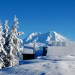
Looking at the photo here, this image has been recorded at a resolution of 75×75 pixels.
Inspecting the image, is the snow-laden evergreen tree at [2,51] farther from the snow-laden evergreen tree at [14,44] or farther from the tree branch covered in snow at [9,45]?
the snow-laden evergreen tree at [14,44]

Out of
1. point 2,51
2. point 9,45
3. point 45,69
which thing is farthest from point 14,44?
point 45,69

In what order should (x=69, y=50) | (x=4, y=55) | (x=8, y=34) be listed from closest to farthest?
(x=4, y=55), (x=8, y=34), (x=69, y=50)

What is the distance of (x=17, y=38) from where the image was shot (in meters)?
45.8

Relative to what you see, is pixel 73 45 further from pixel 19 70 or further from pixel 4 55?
pixel 19 70

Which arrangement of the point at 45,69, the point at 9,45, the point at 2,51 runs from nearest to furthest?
the point at 45,69
the point at 2,51
the point at 9,45

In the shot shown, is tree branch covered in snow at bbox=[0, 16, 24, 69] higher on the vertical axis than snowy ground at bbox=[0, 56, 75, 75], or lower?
higher

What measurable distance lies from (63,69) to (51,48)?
4778 centimetres

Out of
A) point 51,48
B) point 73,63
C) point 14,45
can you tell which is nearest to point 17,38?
point 14,45


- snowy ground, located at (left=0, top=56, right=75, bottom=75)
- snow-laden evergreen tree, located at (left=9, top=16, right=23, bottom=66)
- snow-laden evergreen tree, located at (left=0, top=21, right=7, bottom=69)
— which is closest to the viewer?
snowy ground, located at (left=0, top=56, right=75, bottom=75)

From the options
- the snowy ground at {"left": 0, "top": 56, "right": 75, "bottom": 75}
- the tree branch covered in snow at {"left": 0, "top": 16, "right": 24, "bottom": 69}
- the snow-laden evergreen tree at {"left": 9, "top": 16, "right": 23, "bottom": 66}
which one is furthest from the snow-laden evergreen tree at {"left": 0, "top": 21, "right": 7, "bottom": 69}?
the snowy ground at {"left": 0, "top": 56, "right": 75, "bottom": 75}

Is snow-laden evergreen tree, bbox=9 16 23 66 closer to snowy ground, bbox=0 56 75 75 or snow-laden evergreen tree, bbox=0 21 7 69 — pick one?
snow-laden evergreen tree, bbox=0 21 7 69

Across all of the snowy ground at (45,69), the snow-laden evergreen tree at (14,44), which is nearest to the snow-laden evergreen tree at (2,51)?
the snow-laden evergreen tree at (14,44)

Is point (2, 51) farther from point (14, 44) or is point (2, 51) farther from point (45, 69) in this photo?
point (45, 69)

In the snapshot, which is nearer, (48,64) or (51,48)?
(48,64)
